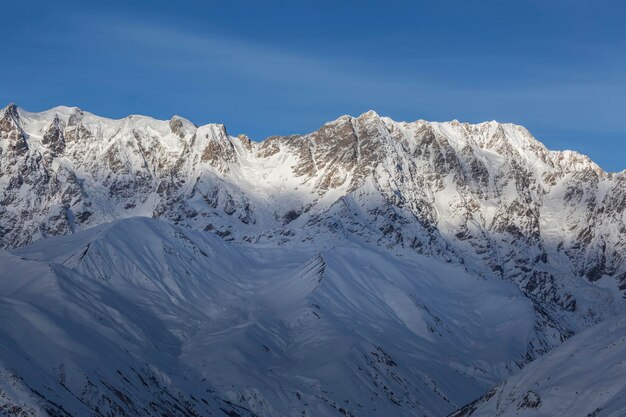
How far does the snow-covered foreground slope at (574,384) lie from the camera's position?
137250 mm

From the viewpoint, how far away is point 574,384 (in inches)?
5709

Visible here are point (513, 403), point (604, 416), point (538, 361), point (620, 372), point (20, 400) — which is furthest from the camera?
point (20, 400)

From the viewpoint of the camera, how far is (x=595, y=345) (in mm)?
159875

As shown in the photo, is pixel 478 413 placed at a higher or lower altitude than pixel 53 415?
higher

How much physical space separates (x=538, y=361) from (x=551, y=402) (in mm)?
21248

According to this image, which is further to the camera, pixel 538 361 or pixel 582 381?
pixel 538 361

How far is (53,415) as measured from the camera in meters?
197

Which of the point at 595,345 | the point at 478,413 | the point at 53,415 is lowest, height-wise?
the point at 53,415

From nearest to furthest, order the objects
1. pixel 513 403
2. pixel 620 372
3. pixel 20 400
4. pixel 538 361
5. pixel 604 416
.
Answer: pixel 604 416
pixel 620 372
pixel 513 403
pixel 538 361
pixel 20 400

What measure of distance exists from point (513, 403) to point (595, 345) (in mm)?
14850

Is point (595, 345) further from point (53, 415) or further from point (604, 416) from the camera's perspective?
point (53, 415)

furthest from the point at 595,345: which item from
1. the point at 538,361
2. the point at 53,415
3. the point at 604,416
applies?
the point at 53,415

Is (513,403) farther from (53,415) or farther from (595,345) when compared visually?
(53,415)

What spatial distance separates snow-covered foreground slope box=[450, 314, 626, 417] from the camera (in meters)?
137
